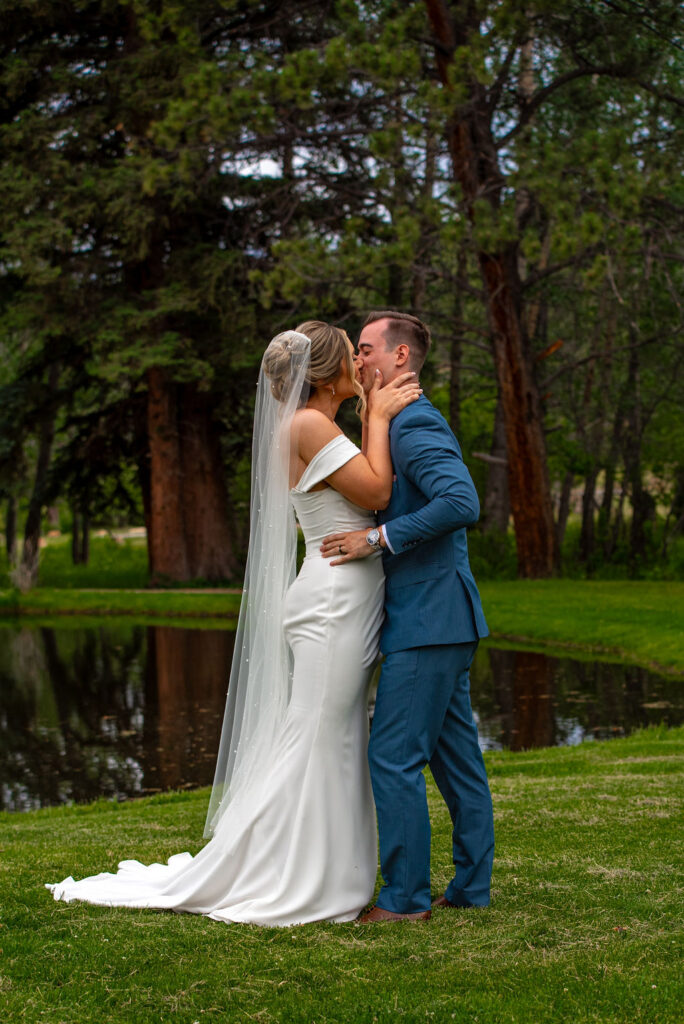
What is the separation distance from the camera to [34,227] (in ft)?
79.3

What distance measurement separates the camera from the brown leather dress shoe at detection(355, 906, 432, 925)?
13.8 feet

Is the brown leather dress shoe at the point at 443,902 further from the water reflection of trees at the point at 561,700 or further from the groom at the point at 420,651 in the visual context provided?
the water reflection of trees at the point at 561,700

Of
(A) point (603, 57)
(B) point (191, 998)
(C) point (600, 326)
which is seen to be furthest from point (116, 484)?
(B) point (191, 998)

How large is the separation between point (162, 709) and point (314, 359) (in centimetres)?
929

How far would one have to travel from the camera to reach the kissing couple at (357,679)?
166 inches

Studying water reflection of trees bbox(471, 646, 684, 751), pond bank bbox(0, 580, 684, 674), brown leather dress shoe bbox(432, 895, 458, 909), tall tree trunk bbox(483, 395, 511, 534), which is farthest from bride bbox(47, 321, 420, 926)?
tall tree trunk bbox(483, 395, 511, 534)

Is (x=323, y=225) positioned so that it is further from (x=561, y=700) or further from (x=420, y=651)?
(x=420, y=651)

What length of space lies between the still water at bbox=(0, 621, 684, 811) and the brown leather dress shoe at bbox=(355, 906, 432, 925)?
5285mm

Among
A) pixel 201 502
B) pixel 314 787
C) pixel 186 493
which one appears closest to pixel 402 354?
pixel 314 787

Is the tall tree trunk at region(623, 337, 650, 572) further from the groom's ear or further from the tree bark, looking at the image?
the groom's ear

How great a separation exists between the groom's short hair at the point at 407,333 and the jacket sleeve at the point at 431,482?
295 mm

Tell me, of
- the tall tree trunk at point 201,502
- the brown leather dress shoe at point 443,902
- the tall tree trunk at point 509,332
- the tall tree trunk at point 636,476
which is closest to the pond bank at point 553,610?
the tall tree trunk at point 509,332

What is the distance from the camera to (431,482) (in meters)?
4.22

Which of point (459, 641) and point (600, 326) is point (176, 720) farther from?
point (600, 326)
